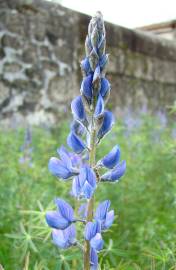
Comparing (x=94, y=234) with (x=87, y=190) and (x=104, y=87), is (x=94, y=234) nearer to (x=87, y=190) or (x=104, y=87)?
(x=87, y=190)

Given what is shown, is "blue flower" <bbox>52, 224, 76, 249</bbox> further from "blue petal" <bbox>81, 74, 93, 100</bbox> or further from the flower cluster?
"blue petal" <bbox>81, 74, 93, 100</bbox>

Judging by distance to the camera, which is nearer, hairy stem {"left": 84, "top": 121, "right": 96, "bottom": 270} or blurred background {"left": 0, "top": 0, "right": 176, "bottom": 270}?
hairy stem {"left": 84, "top": 121, "right": 96, "bottom": 270}

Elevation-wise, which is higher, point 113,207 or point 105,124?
point 105,124

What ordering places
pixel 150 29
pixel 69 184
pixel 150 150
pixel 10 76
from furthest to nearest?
pixel 150 29
pixel 10 76
pixel 150 150
pixel 69 184

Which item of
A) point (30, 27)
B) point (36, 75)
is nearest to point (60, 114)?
point (36, 75)

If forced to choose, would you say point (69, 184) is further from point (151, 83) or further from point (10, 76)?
point (151, 83)

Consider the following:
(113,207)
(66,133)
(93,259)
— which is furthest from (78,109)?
(66,133)

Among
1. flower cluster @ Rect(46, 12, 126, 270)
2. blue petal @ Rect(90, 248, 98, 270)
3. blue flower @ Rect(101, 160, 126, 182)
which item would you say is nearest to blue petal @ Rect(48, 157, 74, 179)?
flower cluster @ Rect(46, 12, 126, 270)
